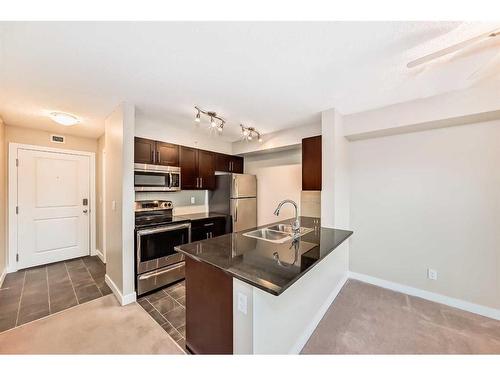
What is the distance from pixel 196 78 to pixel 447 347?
331 centimetres

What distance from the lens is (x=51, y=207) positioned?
3502mm

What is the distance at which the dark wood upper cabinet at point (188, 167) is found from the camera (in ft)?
10.9

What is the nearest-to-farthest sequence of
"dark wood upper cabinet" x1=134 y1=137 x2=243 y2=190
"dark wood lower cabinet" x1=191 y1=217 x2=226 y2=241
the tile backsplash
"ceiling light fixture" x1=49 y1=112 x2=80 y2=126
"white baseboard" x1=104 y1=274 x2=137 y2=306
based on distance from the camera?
"white baseboard" x1=104 y1=274 x2=137 y2=306
"ceiling light fixture" x1=49 y1=112 x2=80 y2=126
"dark wood upper cabinet" x1=134 y1=137 x2=243 y2=190
"dark wood lower cabinet" x1=191 y1=217 x2=226 y2=241
the tile backsplash

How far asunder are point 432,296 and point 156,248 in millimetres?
3599

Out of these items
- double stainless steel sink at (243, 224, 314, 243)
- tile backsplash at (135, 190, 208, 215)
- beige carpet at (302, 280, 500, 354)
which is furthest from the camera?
tile backsplash at (135, 190, 208, 215)

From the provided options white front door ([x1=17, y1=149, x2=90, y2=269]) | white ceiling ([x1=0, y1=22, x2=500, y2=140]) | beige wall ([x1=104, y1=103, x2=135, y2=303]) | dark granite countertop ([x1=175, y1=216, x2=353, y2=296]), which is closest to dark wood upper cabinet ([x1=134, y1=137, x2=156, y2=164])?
beige wall ([x1=104, y1=103, x2=135, y2=303])

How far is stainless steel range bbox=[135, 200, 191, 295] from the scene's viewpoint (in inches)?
96.4

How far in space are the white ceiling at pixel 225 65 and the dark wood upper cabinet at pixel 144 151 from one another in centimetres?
42

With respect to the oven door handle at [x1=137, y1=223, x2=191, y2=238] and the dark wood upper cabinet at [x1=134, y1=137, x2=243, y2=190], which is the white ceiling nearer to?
the dark wood upper cabinet at [x1=134, y1=137, x2=243, y2=190]

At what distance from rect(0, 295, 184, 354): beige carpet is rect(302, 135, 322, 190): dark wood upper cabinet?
246cm

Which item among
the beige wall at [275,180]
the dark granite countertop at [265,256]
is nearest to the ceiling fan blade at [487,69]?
the dark granite countertop at [265,256]

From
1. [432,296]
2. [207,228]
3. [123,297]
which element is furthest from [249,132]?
[432,296]

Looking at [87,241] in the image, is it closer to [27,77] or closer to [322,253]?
[27,77]

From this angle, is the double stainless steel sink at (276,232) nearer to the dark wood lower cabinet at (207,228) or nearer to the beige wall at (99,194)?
the dark wood lower cabinet at (207,228)
